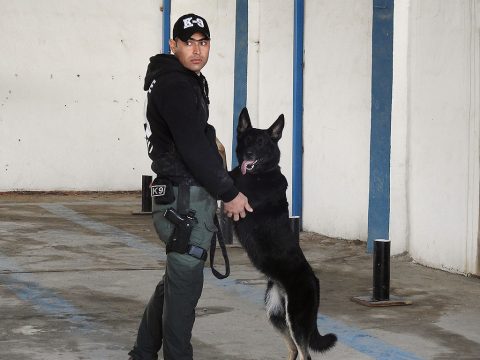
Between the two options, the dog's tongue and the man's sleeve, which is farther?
the dog's tongue

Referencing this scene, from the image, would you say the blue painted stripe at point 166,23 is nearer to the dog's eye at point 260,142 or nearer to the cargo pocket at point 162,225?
the dog's eye at point 260,142

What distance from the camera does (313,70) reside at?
10.6m

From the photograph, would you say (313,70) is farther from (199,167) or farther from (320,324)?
(199,167)

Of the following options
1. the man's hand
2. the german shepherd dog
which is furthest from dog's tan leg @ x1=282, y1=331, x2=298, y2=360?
the man's hand

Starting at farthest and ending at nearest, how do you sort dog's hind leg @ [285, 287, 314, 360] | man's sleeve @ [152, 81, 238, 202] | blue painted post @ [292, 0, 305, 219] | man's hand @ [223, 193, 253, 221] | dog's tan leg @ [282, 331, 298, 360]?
blue painted post @ [292, 0, 305, 219] < dog's tan leg @ [282, 331, 298, 360] < dog's hind leg @ [285, 287, 314, 360] < man's hand @ [223, 193, 253, 221] < man's sleeve @ [152, 81, 238, 202]

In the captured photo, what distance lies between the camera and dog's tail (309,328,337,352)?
16.4ft

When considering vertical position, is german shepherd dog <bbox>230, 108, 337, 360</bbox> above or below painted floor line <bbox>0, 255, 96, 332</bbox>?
above

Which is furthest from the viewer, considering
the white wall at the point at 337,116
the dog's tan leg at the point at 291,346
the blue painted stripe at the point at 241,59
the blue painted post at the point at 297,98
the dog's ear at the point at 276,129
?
the blue painted stripe at the point at 241,59

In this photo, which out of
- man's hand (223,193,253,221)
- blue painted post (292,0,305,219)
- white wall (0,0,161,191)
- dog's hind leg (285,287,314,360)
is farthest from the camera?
white wall (0,0,161,191)

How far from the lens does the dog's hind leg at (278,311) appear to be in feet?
16.1

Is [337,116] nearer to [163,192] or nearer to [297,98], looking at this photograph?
[297,98]

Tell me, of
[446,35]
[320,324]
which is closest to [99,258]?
[320,324]

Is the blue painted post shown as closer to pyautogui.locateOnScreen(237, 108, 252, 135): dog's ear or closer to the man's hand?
pyautogui.locateOnScreen(237, 108, 252, 135): dog's ear

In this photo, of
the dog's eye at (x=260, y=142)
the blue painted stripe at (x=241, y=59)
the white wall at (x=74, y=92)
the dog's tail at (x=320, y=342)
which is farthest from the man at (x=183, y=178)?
the white wall at (x=74, y=92)
